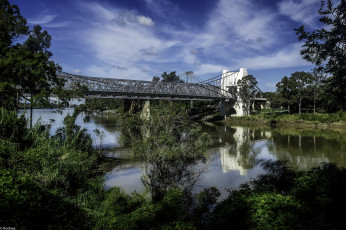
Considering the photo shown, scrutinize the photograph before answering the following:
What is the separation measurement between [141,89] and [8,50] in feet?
151

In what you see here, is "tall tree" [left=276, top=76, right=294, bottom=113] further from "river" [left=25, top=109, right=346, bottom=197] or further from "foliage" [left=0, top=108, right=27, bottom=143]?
"foliage" [left=0, top=108, right=27, bottom=143]

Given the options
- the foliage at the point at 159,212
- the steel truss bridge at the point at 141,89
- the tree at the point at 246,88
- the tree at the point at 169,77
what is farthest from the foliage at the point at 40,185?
the tree at the point at 169,77

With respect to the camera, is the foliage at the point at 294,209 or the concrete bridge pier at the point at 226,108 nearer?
the foliage at the point at 294,209

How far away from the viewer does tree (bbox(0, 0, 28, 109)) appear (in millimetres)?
13215

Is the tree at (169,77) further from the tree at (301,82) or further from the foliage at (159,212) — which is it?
the foliage at (159,212)

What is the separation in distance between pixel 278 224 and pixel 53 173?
23.9 ft

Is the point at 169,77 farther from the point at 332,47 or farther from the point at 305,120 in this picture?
the point at 332,47

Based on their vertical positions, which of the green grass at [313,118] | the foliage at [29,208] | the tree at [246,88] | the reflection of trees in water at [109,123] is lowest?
the foliage at [29,208]

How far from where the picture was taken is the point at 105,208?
7.71 meters

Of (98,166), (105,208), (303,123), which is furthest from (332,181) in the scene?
(303,123)

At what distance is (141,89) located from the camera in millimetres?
59938

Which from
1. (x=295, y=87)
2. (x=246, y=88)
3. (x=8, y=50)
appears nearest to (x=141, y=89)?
(x=246, y=88)

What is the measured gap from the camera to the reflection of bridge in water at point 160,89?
47.7 metres

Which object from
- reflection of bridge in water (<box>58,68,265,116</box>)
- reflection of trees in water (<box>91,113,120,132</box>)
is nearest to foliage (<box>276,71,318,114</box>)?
reflection of bridge in water (<box>58,68,265,116</box>)
